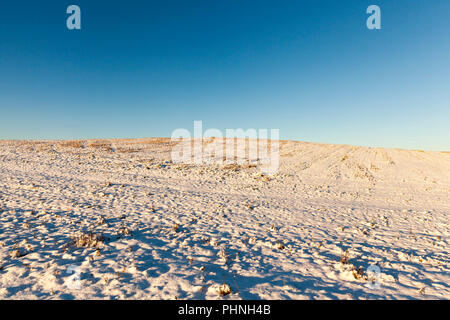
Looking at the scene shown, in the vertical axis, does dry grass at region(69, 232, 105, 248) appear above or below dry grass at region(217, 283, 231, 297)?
above

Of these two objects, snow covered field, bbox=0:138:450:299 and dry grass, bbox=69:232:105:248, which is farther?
dry grass, bbox=69:232:105:248

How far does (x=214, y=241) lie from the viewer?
8.67 m

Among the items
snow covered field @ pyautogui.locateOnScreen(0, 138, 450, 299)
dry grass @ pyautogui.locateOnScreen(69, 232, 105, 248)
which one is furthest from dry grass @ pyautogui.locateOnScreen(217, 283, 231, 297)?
dry grass @ pyautogui.locateOnScreen(69, 232, 105, 248)

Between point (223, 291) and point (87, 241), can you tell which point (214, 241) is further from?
point (87, 241)

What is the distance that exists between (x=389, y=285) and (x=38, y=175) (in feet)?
84.6

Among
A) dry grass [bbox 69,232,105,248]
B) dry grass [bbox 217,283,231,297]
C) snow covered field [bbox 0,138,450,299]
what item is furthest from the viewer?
dry grass [bbox 69,232,105,248]

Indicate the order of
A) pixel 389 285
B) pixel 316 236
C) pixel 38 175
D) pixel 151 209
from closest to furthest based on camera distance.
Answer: pixel 389 285, pixel 316 236, pixel 151 209, pixel 38 175

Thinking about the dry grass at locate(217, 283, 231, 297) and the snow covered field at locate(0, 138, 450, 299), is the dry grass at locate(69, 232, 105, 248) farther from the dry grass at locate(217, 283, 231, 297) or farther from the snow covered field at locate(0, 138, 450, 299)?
the dry grass at locate(217, 283, 231, 297)

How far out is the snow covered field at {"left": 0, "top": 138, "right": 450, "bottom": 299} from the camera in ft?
18.6

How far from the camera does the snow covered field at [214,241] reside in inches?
223

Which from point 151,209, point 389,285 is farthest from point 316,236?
point 151,209

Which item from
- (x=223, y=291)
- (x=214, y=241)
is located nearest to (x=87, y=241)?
(x=214, y=241)

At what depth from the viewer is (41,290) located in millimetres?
5289
